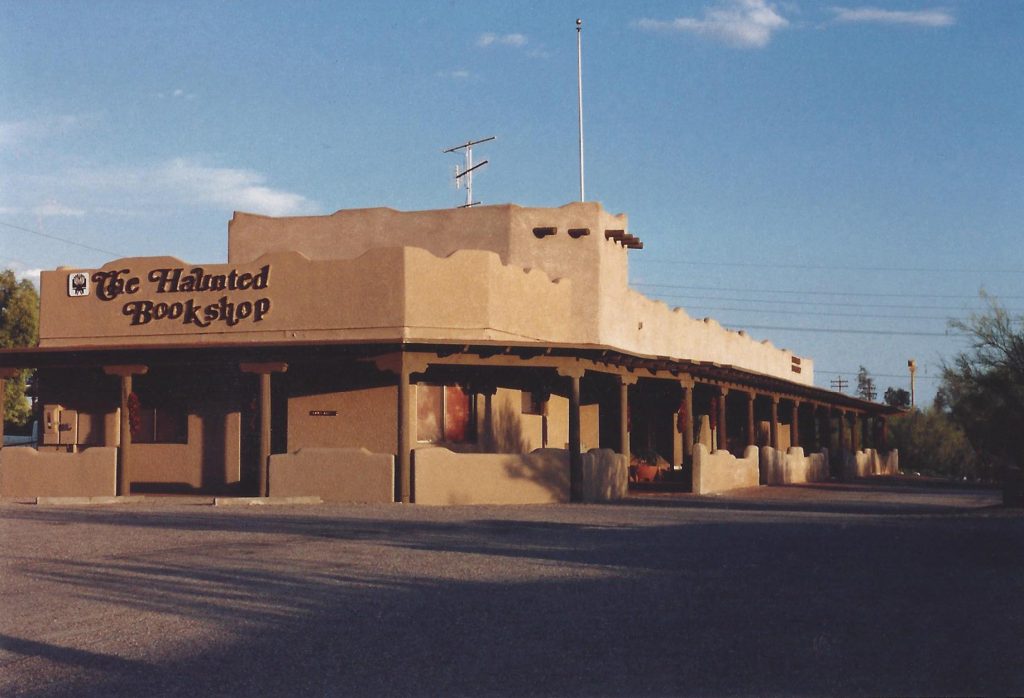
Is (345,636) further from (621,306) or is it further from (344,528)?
(621,306)

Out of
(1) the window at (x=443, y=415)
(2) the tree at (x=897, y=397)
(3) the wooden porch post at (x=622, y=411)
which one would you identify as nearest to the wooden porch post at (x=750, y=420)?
(3) the wooden porch post at (x=622, y=411)

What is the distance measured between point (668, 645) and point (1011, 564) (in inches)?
275

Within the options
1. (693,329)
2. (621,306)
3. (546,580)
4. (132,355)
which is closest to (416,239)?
(621,306)

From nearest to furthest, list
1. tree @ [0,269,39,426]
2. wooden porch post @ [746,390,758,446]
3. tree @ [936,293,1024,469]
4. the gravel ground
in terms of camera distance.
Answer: the gravel ground, tree @ [936,293,1024,469], wooden porch post @ [746,390,758,446], tree @ [0,269,39,426]

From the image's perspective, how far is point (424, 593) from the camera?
34.7ft

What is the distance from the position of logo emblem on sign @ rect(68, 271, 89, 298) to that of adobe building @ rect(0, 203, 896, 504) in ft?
0.12

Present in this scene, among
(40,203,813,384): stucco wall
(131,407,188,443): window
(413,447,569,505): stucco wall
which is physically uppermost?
(40,203,813,384): stucco wall

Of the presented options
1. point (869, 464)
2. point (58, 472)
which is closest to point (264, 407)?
point (58, 472)

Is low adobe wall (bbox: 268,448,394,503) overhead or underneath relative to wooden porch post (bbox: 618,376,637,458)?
underneath

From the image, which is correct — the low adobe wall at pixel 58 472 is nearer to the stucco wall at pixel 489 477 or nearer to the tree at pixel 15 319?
the stucco wall at pixel 489 477

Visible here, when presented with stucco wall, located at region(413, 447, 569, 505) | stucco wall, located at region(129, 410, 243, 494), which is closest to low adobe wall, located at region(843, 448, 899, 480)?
stucco wall, located at region(413, 447, 569, 505)

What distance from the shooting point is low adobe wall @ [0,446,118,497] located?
2553cm

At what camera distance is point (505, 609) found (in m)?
9.65

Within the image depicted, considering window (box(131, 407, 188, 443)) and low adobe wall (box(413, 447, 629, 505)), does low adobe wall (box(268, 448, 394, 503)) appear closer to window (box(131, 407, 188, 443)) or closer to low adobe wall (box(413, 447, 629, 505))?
low adobe wall (box(413, 447, 629, 505))
